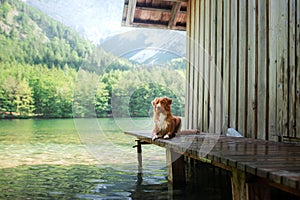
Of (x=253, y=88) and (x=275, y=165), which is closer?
(x=275, y=165)

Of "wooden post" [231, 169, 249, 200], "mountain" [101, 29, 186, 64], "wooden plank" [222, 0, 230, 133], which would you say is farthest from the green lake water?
"wooden post" [231, 169, 249, 200]

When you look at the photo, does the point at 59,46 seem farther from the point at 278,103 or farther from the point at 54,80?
the point at 278,103

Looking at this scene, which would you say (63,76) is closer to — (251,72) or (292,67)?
(251,72)

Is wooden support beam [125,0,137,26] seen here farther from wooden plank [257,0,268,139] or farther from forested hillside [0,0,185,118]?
wooden plank [257,0,268,139]

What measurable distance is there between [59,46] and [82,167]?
3958 centimetres

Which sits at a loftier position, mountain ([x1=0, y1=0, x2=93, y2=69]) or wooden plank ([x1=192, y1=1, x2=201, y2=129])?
mountain ([x1=0, y1=0, x2=93, y2=69])

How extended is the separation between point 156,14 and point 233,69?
11.5 feet

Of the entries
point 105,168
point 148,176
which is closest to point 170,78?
point 148,176

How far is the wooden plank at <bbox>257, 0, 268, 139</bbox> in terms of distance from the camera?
5.12 meters

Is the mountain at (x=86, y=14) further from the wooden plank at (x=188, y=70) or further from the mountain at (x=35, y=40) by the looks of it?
the wooden plank at (x=188, y=70)

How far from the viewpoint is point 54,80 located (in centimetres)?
3797

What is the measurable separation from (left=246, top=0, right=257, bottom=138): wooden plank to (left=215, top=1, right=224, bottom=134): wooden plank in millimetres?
958

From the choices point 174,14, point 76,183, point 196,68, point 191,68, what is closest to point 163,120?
point 76,183

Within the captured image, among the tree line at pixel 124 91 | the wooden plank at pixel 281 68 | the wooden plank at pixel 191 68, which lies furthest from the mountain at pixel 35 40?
the wooden plank at pixel 281 68
